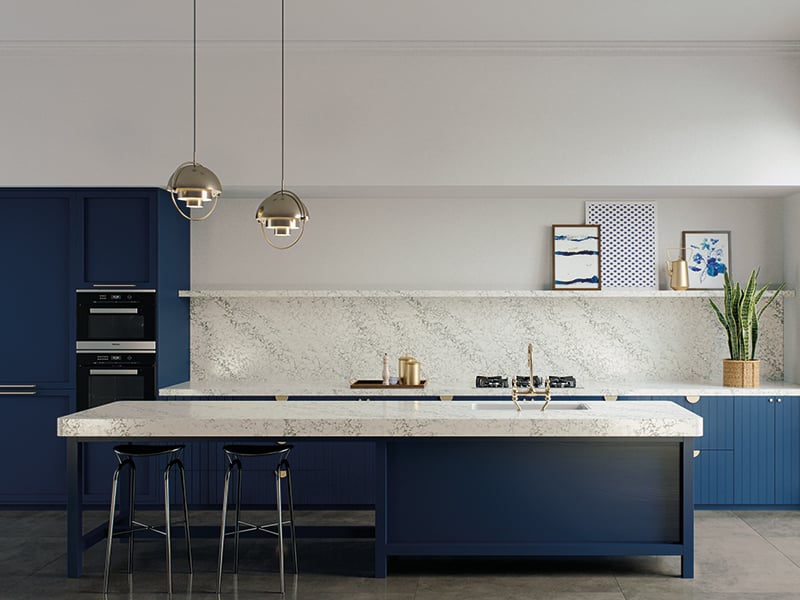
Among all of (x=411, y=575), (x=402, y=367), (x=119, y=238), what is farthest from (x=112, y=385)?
(x=411, y=575)

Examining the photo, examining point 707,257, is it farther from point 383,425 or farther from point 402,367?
point 383,425

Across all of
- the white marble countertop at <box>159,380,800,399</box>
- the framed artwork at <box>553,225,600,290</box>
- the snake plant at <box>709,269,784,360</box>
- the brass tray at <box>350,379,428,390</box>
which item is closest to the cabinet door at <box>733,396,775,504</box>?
the white marble countertop at <box>159,380,800,399</box>

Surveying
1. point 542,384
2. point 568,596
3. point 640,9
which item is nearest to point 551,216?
point 542,384

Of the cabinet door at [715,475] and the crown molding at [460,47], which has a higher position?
the crown molding at [460,47]

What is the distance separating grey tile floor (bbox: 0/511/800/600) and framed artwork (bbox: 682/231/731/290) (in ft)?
6.82

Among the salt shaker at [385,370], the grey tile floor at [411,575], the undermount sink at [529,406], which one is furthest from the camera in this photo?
the salt shaker at [385,370]

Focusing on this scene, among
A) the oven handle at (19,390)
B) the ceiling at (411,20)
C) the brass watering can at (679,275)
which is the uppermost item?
the ceiling at (411,20)

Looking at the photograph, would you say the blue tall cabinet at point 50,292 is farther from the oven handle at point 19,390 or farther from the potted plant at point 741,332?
the potted plant at point 741,332

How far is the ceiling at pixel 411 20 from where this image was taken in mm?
4996

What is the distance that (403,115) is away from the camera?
5.77 meters

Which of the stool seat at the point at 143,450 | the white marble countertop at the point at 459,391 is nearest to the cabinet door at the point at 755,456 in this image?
the white marble countertop at the point at 459,391

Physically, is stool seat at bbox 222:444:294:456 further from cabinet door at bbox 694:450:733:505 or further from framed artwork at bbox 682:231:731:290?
framed artwork at bbox 682:231:731:290

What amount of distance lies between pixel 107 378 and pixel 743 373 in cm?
470

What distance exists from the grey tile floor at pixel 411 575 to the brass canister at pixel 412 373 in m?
1.41
